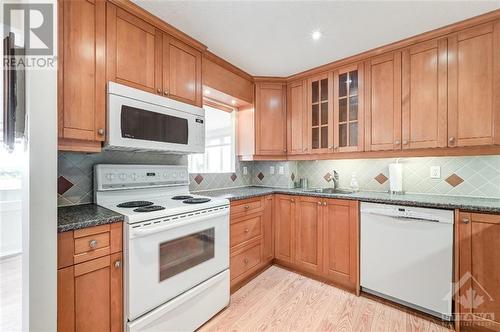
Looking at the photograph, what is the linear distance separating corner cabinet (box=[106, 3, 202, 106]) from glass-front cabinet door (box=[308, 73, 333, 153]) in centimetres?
137

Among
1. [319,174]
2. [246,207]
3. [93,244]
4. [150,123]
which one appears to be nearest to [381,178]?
[319,174]

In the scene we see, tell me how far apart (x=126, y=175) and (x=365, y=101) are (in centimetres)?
237

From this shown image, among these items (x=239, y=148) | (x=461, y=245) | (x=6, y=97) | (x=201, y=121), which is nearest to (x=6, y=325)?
(x=6, y=97)

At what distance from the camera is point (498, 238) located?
1.55 m

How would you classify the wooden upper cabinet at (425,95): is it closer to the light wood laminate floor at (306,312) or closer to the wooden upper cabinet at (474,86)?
the wooden upper cabinet at (474,86)

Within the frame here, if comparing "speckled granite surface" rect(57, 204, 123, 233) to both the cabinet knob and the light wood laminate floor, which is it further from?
the light wood laminate floor

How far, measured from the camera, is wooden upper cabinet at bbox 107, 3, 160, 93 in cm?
158

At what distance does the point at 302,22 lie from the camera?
1808mm

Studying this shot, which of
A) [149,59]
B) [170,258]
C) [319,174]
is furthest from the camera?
[319,174]

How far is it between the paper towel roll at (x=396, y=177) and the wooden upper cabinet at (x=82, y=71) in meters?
2.60

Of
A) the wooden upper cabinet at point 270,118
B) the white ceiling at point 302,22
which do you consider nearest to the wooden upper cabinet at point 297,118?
the wooden upper cabinet at point 270,118

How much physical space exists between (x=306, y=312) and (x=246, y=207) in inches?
41.2

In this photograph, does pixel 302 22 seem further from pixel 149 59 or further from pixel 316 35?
pixel 149 59

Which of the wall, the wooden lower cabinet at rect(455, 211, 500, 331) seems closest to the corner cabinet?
the wall
